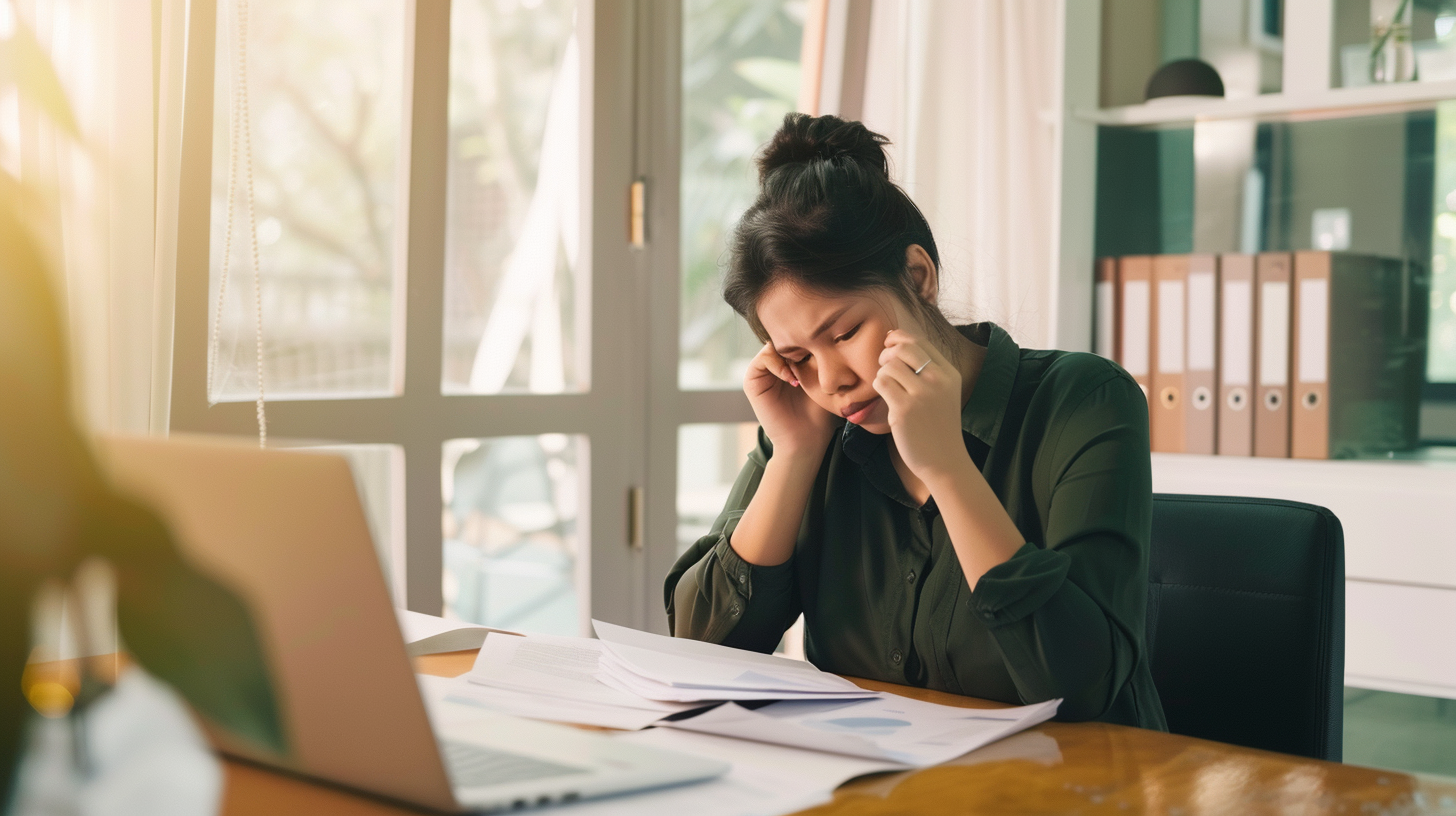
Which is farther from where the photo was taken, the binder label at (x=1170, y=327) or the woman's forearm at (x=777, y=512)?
the binder label at (x=1170, y=327)

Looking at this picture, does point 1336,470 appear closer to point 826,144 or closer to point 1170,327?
point 1170,327

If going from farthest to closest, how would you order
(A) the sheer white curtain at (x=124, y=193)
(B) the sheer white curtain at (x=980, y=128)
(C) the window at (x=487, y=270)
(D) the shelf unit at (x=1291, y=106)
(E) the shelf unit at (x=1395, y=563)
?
1. (B) the sheer white curtain at (x=980, y=128)
2. (D) the shelf unit at (x=1291, y=106)
3. (E) the shelf unit at (x=1395, y=563)
4. (C) the window at (x=487, y=270)
5. (A) the sheer white curtain at (x=124, y=193)

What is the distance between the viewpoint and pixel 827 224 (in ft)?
4.36

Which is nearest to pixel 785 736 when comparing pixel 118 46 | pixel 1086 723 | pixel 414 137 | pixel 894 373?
pixel 1086 723

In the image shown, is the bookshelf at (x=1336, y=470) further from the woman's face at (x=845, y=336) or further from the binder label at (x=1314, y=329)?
the woman's face at (x=845, y=336)

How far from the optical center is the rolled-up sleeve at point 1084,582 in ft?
3.34

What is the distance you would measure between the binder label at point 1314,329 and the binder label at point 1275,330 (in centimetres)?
3

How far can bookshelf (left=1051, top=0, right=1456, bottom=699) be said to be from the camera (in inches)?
77.2

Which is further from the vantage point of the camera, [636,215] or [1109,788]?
[636,215]

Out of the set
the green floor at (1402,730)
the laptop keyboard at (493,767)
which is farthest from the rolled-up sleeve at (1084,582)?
the green floor at (1402,730)

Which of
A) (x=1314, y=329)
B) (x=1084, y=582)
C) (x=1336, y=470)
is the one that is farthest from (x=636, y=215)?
(x=1084, y=582)

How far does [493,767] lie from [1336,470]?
1869mm

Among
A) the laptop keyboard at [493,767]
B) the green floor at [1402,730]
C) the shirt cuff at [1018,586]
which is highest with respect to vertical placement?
the shirt cuff at [1018,586]

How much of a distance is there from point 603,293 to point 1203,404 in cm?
118
